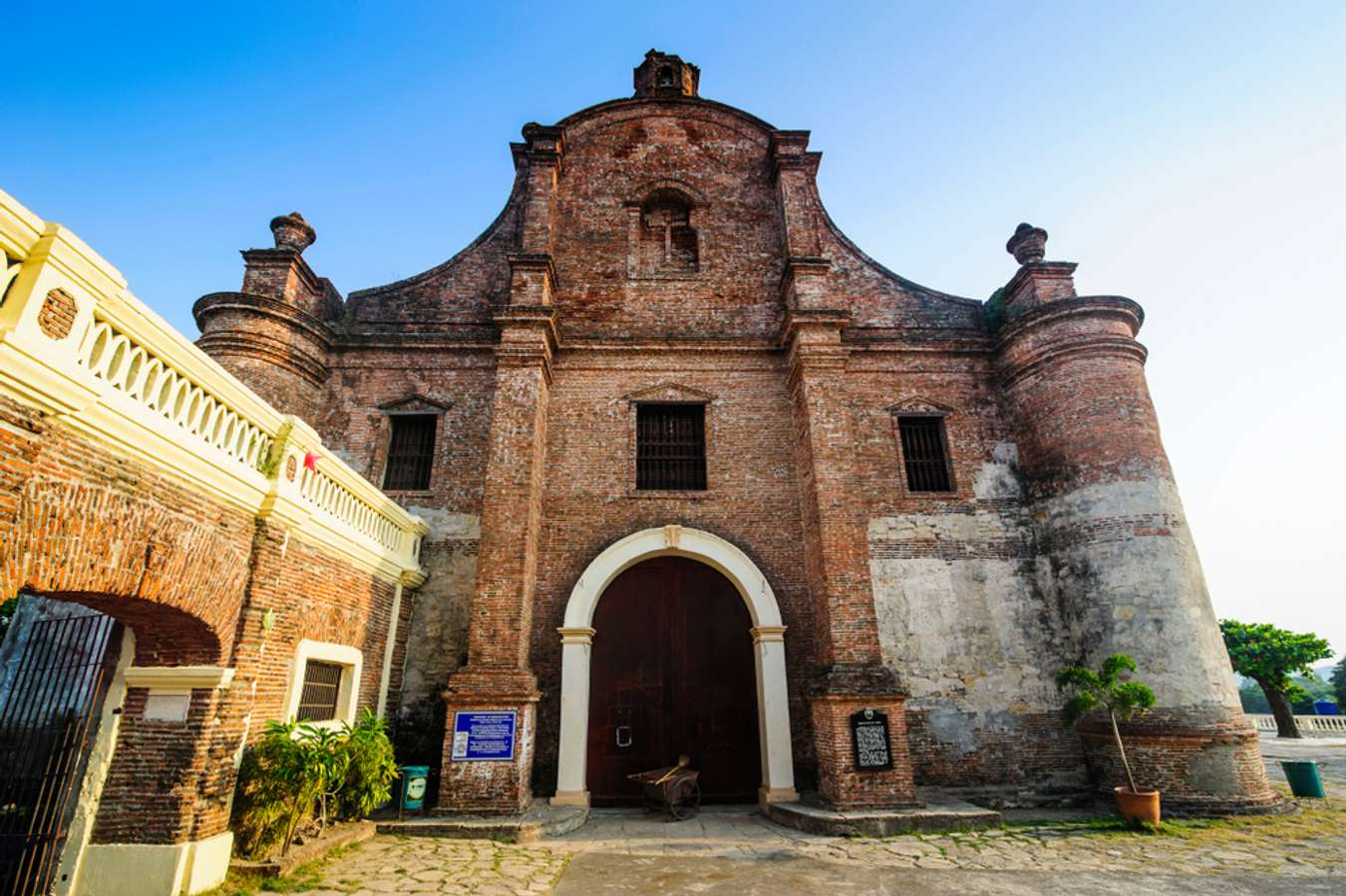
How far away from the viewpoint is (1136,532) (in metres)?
10.0

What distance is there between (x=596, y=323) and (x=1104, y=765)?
1091cm

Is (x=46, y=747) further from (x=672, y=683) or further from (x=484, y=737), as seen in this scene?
(x=672, y=683)

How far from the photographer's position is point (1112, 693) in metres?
8.69

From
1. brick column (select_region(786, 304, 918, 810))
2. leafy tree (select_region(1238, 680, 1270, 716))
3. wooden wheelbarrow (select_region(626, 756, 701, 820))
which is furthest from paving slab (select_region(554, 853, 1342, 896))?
leafy tree (select_region(1238, 680, 1270, 716))

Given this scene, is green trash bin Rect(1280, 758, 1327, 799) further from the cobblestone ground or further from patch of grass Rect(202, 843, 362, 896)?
patch of grass Rect(202, 843, 362, 896)

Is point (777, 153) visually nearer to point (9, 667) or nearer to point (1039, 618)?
point (1039, 618)

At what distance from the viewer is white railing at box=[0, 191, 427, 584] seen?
12.3 feet

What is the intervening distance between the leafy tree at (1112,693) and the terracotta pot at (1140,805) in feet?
A: 0.41

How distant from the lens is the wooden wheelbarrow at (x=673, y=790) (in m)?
8.88

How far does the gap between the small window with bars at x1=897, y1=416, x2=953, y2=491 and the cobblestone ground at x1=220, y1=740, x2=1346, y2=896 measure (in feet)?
17.3

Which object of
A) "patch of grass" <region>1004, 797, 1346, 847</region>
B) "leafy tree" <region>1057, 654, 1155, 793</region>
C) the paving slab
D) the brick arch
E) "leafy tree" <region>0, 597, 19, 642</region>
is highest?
"leafy tree" <region>0, 597, 19, 642</region>

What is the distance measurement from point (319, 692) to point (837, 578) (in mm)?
6921

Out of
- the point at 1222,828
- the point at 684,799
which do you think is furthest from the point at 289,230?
the point at 1222,828

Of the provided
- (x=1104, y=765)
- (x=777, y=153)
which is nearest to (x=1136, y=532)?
(x=1104, y=765)
